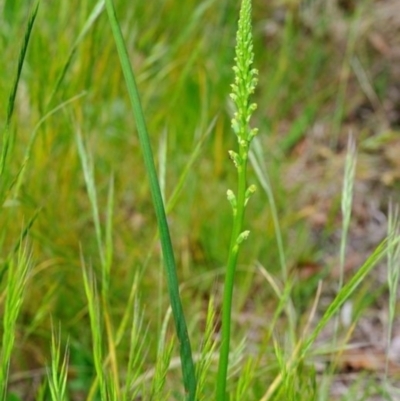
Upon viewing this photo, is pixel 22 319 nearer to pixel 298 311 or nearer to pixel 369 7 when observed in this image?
pixel 298 311

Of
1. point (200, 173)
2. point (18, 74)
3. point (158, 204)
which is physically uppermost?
point (18, 74)

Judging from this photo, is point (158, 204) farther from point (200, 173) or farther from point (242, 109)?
point (200, 173)

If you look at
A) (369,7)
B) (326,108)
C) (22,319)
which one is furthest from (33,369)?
(369,7)

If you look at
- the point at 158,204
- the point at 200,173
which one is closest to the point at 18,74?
the point at 158,204

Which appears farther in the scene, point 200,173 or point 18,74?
point 200,173

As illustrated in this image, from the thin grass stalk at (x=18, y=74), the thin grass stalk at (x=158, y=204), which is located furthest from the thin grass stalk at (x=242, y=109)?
the thin grass stalk at (x=18, y=74)

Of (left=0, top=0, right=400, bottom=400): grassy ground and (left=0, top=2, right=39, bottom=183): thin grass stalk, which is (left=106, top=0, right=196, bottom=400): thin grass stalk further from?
(left=0, top=0, right=400, bottom=400): grassy ground

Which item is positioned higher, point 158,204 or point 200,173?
point 158,204
